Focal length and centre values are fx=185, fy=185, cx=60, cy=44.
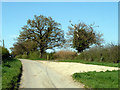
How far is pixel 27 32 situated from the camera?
46688 millimetres

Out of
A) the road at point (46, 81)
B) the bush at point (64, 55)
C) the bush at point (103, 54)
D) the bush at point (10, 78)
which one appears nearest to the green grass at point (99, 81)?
the road at point (46, 81)

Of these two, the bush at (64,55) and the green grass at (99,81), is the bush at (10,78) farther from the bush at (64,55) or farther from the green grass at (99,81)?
the bush at (64,55)

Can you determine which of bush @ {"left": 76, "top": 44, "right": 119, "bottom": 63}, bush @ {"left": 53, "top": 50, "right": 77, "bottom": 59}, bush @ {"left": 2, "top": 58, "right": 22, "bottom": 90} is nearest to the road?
bush @ {"left": 2, "top": 58, "right": 22, "bottom": 90}

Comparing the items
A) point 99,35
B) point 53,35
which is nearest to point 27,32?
point 53,35

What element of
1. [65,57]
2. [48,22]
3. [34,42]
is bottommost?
[65,57]

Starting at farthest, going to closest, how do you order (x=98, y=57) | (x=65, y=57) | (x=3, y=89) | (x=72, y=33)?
(x=72, y=33), (x=65, y=57), (x=98, y=57), (x=3, y=89)

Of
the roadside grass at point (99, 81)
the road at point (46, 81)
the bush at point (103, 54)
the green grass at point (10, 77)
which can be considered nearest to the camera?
the roadside grass at point (99, 81)

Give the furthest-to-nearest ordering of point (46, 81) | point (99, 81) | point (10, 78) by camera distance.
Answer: point (46, 81)
point (10, 78)
point (99, 81)

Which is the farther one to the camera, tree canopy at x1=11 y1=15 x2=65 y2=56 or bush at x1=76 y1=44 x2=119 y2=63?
tree canopy at x1=11 y1=15 x2=65 y2=56

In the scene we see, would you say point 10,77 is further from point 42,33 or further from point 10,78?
point 42,33

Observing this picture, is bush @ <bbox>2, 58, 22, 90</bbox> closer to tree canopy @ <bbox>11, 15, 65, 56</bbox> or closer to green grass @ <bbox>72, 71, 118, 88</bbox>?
green grass @ <bbox>72, 71, 118, 88</bbox>

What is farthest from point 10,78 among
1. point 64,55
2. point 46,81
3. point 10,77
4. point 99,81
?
point 64,55

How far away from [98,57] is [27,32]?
77.3 ft

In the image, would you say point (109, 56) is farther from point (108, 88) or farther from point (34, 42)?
point (34, 42)
